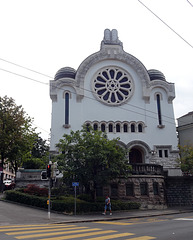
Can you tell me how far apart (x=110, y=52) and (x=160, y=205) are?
Answer: 23.5 metres

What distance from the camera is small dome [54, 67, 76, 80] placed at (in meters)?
37.0

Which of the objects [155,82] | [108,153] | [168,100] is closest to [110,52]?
[155,82]

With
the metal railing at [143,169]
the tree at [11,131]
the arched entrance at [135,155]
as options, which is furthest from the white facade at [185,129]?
the tree at [11,131]

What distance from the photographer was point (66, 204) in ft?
61.7

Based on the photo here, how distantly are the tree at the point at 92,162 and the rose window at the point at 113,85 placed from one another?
1581 cm

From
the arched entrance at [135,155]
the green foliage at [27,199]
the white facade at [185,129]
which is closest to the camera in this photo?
the green foliage at [27,199]

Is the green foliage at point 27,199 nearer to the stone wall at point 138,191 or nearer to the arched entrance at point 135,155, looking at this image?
the stone wall at point 138,191

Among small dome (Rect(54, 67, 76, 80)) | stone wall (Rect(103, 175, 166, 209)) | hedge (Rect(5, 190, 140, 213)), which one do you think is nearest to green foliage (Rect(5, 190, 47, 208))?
hedge (Rect(5, 190, 140, 213))

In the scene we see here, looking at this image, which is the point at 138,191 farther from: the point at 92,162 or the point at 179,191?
the point at 92,162

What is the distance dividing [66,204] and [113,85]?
22823mm

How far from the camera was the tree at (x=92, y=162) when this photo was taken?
20.3 metres

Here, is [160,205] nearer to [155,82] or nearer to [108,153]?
[108,153]

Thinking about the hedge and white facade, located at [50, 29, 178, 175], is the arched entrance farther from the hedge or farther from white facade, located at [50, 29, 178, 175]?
the hedge

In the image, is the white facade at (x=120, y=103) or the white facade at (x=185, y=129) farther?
the white facade at (x=185, y=129)
